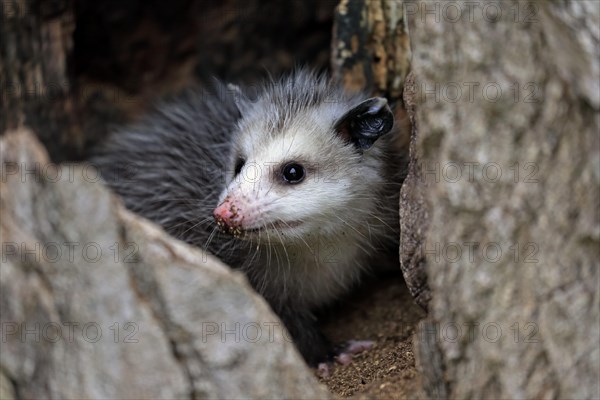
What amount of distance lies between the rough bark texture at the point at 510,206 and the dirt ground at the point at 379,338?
0.74ft

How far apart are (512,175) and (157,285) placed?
2.59 feet

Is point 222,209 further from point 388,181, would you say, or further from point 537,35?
point 537,35

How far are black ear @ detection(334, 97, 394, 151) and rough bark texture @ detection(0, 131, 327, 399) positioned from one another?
1.09 meters

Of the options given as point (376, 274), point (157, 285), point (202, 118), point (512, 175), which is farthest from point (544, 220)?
point (202, 118)

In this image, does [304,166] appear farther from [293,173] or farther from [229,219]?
[229,219]

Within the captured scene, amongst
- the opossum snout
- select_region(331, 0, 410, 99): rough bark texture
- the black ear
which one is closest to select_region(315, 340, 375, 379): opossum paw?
the opossum snout

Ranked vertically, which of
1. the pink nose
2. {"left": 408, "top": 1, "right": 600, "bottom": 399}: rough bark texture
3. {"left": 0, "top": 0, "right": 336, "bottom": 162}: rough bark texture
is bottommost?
{"left": 0, "top": 0, "right": 336, "bottom": 162}: rough bark texture

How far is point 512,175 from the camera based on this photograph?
1.82 meters

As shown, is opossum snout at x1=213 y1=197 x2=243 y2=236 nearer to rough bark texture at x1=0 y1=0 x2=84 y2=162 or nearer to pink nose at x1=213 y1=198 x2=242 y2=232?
pink nose at x1=213 y1=198 x2=242 y2=232

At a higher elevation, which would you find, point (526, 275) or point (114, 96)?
point (526, 275)

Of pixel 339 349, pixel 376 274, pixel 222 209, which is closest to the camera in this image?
pixel 222 209

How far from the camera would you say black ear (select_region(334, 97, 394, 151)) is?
2.72m

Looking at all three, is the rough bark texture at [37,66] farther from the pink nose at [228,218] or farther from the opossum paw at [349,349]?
the opossum paw at [349,349]

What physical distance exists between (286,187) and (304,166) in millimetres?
118
